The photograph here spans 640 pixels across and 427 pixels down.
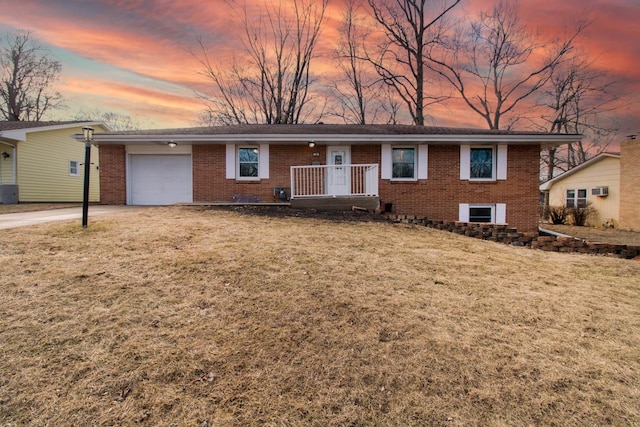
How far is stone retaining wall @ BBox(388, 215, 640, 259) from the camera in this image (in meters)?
7.76

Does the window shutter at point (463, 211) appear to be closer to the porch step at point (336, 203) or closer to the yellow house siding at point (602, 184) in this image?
the porch step at point (336, 203)

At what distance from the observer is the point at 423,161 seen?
36.7ft

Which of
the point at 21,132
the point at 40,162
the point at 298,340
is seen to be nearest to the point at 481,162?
the point at 298,340

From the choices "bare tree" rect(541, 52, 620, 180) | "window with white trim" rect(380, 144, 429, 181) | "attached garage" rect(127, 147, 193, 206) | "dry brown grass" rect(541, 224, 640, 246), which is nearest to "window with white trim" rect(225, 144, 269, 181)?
"attached garage" rect(127, 147, 193, 206)

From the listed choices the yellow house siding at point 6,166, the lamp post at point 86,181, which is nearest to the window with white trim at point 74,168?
the yellow house siding at point 6,166

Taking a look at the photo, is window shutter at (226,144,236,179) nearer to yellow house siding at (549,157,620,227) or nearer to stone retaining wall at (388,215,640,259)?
stone retaining wall at (388,215,640,259)

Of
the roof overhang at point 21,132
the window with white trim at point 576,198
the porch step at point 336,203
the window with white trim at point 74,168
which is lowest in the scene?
the porch step at point 336,203

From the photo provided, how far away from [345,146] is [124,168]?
8.16 m

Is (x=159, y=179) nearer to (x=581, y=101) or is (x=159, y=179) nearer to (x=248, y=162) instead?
(x=248, y=162)

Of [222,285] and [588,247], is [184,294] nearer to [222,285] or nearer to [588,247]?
[222,285]

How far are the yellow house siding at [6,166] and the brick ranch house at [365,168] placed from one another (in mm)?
6930

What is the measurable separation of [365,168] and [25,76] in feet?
95.4

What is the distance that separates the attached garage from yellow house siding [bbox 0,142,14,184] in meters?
7.71

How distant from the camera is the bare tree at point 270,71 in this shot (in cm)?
2172
